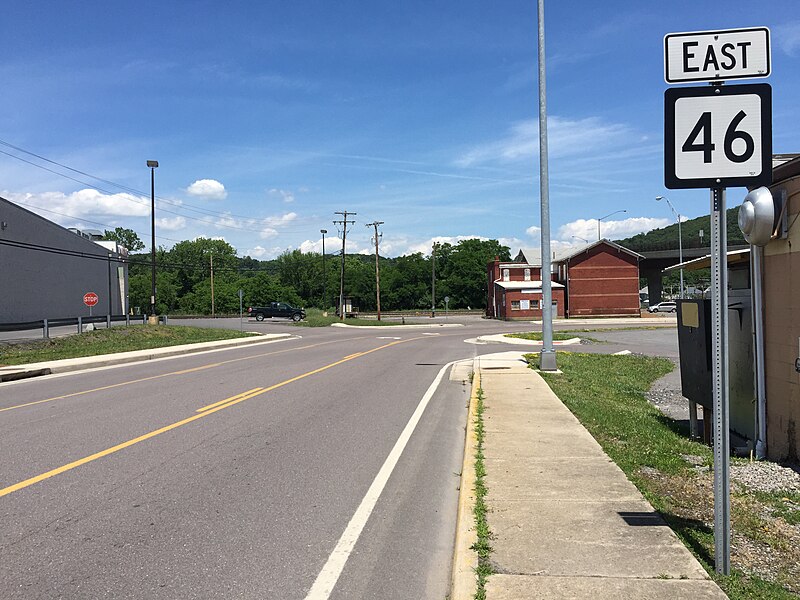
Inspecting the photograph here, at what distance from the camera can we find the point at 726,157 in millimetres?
4391

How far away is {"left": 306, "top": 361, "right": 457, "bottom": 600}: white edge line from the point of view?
4340 millimetres

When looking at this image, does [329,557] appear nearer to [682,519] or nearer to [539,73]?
[682,519]

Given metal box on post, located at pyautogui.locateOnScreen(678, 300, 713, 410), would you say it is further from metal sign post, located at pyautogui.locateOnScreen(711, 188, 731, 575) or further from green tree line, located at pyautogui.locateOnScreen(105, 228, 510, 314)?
green tree line, located at pyautogui.locateOnScreen(105, 228, 510, 314)

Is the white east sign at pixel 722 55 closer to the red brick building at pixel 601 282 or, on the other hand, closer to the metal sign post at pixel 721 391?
the metal sign post at pixel 721 391

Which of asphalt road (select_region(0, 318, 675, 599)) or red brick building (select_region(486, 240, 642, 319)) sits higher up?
red brick building (select_region(486, 240, 642, 319))

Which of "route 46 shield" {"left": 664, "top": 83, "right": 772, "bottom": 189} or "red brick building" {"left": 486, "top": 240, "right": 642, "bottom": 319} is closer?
"route 46 shield" {"left": 664, "top": 83, "right": 772, "bottom": 189}

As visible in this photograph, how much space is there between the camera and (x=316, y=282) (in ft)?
443

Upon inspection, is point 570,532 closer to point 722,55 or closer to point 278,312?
point 722,55

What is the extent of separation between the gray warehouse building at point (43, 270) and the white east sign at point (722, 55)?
50014 mm

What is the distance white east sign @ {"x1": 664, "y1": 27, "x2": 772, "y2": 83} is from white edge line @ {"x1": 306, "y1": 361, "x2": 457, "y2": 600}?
13.5ft

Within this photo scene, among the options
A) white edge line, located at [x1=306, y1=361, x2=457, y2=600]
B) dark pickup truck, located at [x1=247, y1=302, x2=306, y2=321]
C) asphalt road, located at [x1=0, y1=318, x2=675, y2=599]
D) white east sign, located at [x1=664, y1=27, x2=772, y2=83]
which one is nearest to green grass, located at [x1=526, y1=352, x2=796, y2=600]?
asphalt road, located at [x1=0, y1=318, x2=675, y2=599]

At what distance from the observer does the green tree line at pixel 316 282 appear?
117 metres

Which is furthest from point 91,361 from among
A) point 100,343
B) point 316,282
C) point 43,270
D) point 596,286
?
point 316,282

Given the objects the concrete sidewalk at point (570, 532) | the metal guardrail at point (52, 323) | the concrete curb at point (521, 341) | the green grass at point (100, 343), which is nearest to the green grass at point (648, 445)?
the concrete sidewalk at point (570, 532)
